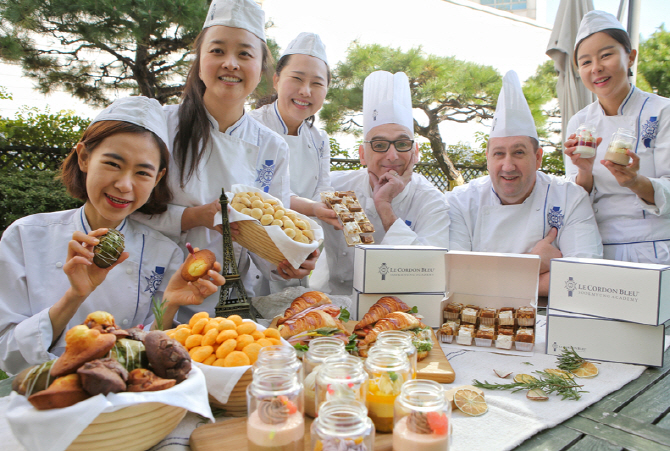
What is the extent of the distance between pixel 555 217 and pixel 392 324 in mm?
1821

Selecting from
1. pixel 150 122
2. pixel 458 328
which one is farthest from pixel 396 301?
pixel 150 122

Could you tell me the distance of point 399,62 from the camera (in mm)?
10844

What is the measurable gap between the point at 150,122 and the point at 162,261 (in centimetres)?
65

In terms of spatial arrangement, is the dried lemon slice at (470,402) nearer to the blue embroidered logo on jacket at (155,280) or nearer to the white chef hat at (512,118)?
the blue embroidered logo on jacket at (155,280)

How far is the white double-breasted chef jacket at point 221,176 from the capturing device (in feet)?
7.72

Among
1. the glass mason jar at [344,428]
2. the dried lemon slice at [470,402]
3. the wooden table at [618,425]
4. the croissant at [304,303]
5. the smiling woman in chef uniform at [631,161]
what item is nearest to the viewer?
the glass mason jar at [344,428]

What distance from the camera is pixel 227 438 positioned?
123 centimetres

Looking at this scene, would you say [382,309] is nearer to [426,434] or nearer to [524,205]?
[426,434]

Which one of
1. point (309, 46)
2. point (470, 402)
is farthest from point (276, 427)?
point (309, 46)

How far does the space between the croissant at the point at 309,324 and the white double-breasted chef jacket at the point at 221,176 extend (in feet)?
2.70

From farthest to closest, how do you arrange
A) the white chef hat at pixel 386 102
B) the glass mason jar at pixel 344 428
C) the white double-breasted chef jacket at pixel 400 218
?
the white chef hat at pixel 386 102 → the white double-breasted chef jacket at pixel 400 218 → the glass mason jar at pixel 344 428

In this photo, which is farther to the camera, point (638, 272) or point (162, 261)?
point (162, 261)

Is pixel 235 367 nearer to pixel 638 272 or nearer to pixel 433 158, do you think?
pixel 638 272

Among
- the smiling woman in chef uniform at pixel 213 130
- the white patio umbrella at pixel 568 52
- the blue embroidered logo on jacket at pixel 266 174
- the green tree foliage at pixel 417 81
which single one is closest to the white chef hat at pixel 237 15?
the smiling woman in chef uniform at pixel 213 130
